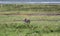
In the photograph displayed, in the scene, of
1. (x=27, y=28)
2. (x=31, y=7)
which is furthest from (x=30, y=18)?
(x=31, y=7)

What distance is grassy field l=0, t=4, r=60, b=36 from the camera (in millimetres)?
3412

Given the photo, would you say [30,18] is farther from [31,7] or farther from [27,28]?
[31,7]

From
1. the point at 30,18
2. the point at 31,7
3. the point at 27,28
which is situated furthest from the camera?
the point at 31,7

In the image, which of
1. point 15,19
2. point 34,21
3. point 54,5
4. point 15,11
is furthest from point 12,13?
point 54,5

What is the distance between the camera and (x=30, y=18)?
169 inches

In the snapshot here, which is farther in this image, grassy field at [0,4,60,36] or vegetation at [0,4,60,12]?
vegetation at [0,4,60,12]

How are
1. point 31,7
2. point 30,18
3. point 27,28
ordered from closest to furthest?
point 27,28, point 30,18, point 31,7

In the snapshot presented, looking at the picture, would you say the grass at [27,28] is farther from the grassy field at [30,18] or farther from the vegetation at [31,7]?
the vegetation at [31,7]

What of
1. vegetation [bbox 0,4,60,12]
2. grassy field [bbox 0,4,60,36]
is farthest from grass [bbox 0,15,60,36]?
vegetation [bbox 0,4,60,12]

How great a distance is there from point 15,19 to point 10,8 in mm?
1118

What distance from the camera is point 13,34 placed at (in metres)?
3.29

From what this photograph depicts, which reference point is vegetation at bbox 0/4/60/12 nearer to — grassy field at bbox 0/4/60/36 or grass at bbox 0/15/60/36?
grassy field at bbox 0/4/60/36

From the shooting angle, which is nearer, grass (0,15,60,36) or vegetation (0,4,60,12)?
grass (0,15,60,36)

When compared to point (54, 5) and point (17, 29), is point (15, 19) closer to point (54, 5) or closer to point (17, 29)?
point (17, 29)
